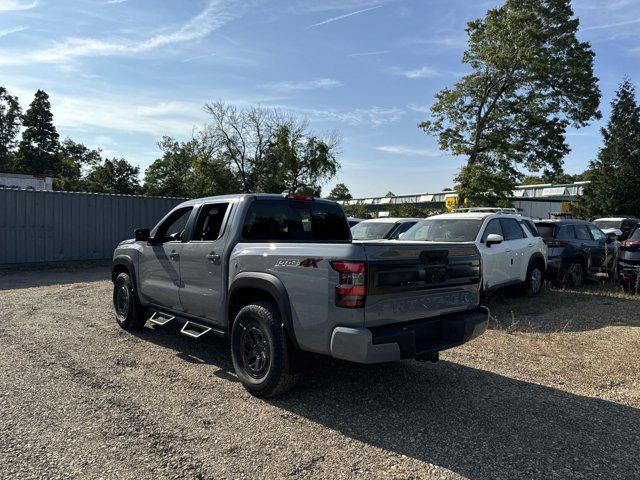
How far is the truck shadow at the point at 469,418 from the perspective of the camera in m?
3.31

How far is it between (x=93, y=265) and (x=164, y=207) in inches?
173

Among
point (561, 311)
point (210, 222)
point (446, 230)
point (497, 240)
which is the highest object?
point (210, 222)

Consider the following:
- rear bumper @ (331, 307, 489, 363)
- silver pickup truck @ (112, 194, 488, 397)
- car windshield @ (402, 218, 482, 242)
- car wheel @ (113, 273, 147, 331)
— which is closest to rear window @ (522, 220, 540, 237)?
car windshield @ (402, 218, 482, 242)

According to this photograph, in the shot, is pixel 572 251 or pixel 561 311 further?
pixel 572 251

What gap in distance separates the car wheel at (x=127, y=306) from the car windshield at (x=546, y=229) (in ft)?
30.0

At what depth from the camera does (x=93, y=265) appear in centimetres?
1714

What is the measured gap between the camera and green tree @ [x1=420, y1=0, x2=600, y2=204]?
26234 millimetres

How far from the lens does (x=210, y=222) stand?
5402mm

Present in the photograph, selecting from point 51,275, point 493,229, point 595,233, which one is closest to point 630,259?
point 595,233

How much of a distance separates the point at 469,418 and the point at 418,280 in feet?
4.08

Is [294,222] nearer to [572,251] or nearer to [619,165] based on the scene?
[572,251]

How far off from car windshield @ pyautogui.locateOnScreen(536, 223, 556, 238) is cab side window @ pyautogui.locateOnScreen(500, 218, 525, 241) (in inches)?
83.7

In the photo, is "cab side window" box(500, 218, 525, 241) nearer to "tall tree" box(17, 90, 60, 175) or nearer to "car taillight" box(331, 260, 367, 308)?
"car taillight" box(331, 260, 367, 308)

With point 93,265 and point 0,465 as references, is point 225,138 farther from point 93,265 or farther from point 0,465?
point 0,465
